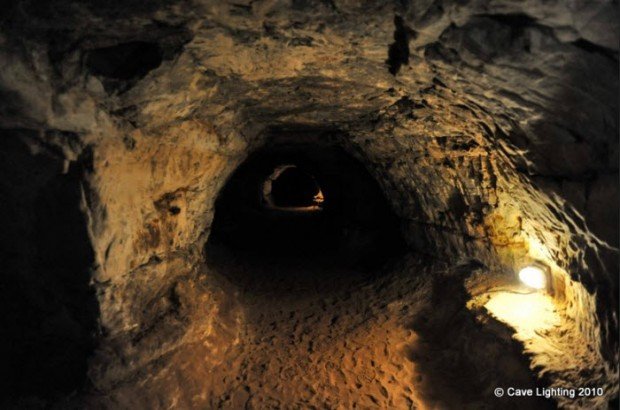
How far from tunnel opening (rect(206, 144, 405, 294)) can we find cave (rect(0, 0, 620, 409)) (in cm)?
150

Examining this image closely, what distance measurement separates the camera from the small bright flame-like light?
4.05 m

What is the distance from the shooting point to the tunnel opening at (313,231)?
713 cm

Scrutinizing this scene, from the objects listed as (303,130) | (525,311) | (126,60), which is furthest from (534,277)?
(126,60)

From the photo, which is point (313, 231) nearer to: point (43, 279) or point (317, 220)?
point (317, 220)

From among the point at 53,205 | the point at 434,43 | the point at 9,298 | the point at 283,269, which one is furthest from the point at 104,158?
the point at 283,269

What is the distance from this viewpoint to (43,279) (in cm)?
329

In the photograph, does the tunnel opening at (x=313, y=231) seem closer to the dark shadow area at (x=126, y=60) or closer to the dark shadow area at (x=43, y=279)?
the dark shadow area at (x=43, y=279)

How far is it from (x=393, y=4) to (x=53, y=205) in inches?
118

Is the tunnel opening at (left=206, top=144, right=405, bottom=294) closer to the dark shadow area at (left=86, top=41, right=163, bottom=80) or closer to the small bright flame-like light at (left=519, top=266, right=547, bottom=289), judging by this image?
the small bright flame-like light at (left=519, top=266, right=547, bottom=289)

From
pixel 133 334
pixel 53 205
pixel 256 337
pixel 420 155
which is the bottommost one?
pixel 256 337

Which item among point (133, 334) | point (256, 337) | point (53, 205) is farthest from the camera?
point (256, 337)

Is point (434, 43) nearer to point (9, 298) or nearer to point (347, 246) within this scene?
point (9, 298)

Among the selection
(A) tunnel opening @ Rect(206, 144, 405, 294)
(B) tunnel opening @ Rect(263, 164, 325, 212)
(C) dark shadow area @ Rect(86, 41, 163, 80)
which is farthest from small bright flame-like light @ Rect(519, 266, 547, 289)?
(B) tunnel opening @ Rect(263, 164, 325, 212)

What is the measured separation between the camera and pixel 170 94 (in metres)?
3.25
